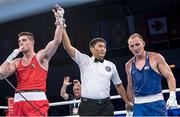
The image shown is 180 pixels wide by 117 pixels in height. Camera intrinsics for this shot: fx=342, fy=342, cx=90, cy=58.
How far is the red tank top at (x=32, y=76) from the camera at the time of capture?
2.81 m

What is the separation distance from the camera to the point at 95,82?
295 cm

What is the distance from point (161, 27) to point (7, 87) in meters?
4.07

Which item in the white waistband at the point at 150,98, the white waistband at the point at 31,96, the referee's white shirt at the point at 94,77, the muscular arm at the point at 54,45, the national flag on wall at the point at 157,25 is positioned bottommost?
the white waistband at the point at 150,98

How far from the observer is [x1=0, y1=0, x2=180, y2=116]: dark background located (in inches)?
273

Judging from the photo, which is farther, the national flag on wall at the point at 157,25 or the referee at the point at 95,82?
the national flag on wall at the point at 157,25

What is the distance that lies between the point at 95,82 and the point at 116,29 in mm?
4710

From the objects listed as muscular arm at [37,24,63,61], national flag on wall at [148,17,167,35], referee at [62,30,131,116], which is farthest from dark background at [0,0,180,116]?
muscular arm at [37,24,63,61]

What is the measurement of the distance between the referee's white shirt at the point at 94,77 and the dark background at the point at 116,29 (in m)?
3.55

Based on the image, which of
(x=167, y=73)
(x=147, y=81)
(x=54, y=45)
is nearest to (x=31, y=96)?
(x=54, y=45)

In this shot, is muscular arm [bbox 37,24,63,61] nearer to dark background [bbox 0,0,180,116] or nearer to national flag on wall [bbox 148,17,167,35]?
dark background [bbox 0,0,180,116]

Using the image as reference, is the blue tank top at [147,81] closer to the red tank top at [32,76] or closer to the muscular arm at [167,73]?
the muscular arm at [167,73]

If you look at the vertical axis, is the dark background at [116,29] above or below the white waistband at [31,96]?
above

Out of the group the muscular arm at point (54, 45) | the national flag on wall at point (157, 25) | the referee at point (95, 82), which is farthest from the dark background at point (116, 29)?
the muscular arm at point (54, 45)

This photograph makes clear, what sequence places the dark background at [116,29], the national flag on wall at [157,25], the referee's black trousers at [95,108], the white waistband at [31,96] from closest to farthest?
the white waistband at [31,96], the referee's black trousers at [95,108], the dark background at [116,29], the national flag on wall at [157,25]
